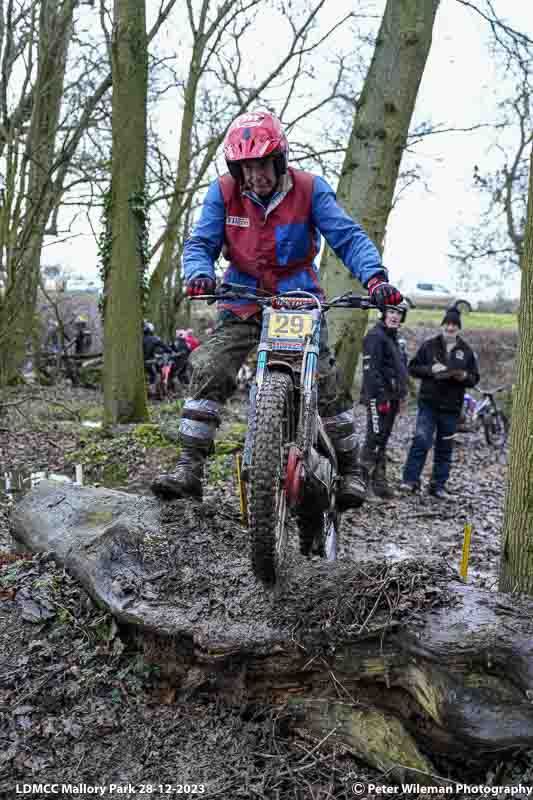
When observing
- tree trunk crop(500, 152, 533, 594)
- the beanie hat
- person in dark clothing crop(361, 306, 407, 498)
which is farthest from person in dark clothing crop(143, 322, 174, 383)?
tree trunk crop(500, 152, 533, 594)

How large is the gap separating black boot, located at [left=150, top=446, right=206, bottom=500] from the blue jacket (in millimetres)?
891

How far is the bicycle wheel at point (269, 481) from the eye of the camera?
9.39ft

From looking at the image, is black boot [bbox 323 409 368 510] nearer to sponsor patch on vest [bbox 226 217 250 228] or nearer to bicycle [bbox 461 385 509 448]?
sponsor patch on vest [bbox 226 217 250 228]

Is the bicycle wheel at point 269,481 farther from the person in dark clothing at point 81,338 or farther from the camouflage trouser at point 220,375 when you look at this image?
the person in dark clothing at point 81,338

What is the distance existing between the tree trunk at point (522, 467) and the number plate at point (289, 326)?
1.05 m

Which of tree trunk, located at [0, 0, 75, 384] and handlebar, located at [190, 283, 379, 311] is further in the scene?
tree trunk, located at [0, 0, 75, 384]

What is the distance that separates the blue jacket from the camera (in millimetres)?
3904

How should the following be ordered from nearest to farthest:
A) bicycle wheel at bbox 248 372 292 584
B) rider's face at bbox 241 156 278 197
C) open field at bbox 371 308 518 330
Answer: bicycle wheel at bbox 248 372 292 584, rider's face at bbox 241 156 278 197, open field at bbox 371 308 518 330

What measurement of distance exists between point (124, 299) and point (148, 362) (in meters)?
6.95

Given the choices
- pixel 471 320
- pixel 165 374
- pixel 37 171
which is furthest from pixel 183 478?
pixel 471 320

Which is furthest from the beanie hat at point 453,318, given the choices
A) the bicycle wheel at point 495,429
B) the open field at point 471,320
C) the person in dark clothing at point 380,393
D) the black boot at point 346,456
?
the open field at point 471,320

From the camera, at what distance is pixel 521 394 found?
330 cm

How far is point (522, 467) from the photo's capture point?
323 cm

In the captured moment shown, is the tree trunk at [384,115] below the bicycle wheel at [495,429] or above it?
above
